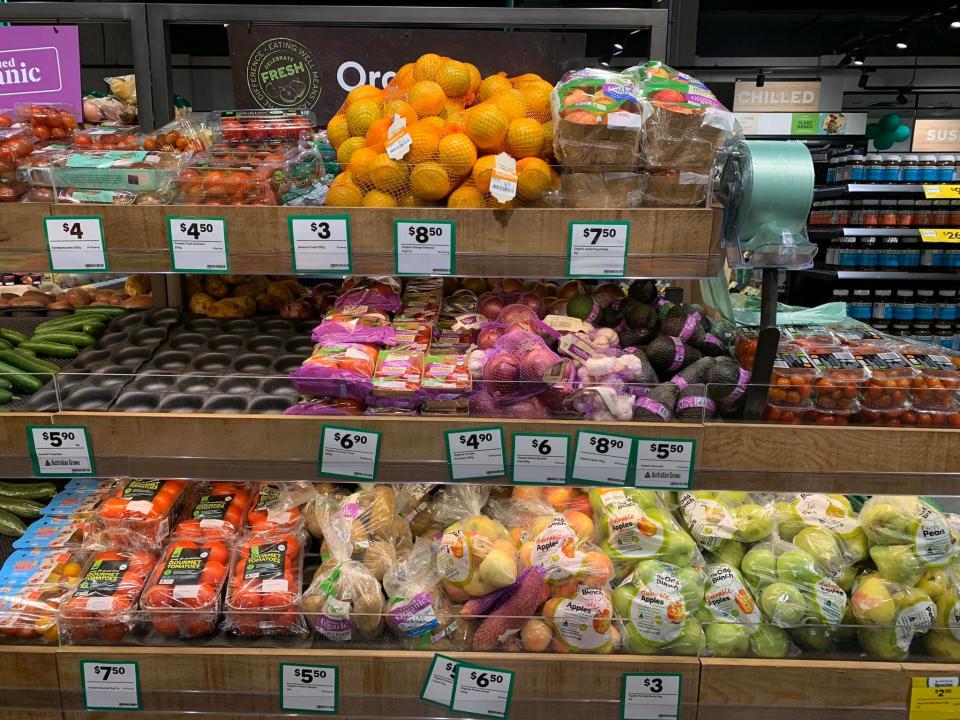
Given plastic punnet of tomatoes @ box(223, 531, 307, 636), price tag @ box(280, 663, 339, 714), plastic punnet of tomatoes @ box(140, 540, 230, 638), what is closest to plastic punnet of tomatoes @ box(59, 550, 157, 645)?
plastic punnet of tomatoes @ box(140, 540, 230, 638)

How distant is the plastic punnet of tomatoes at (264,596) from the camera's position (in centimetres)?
140

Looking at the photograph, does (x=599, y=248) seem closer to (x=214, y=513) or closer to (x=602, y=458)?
(x=602, y=458)

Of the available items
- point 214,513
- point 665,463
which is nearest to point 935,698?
point 665,463

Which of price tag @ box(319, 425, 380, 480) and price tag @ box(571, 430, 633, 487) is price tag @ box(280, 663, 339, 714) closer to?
price tag @ box(319, 425, 380, 480)

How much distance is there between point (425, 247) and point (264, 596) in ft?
2.61

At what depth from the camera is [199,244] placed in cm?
135

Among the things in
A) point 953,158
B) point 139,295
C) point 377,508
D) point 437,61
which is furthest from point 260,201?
point 953,158

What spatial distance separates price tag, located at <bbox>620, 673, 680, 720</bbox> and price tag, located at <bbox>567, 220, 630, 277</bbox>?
0.82 meters

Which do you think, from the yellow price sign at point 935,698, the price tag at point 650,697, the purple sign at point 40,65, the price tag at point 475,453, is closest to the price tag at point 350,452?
the price tag at point 475,453

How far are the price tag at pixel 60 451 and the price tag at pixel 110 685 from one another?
39 centimetres

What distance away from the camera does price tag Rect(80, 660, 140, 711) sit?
137cm

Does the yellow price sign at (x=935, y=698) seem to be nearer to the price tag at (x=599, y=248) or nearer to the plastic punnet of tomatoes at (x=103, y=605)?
the price tag at (x=599, y=248)

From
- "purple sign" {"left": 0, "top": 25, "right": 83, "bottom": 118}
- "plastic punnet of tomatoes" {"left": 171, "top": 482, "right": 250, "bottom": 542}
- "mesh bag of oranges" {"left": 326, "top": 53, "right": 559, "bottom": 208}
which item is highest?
"purple sign" {"left": 0, "top": 25, "right": 83, "bottom": 118}

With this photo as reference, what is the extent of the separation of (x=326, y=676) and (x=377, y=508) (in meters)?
0.37
